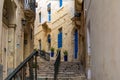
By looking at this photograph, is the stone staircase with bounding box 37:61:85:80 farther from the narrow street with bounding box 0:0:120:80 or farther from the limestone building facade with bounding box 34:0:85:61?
the limestone building facade with bounding box 34:0:85:61

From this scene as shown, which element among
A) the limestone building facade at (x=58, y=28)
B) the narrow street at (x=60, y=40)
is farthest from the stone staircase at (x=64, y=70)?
the limestone building facade at (x=58, y=28)

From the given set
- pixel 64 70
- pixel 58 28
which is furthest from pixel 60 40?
pixel 64 70

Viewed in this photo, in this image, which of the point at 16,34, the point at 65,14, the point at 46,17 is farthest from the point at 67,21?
the point at 16,34

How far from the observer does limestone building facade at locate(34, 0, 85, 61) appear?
2608 centimetres

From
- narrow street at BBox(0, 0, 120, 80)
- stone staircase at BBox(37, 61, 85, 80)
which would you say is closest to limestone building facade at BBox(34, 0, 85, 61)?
narrow street at BBox(0, 0, 120, 80)

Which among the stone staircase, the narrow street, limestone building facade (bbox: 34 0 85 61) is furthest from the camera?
limestone building facade (bbox: 34 0 85 61)

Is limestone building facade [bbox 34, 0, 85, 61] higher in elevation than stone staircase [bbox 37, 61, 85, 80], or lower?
higher

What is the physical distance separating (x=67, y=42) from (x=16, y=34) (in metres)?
12.7

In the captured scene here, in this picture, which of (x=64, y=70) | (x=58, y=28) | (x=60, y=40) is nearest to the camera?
(x=64, y=70)

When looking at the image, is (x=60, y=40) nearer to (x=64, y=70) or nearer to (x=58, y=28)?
(x=58, y=28)

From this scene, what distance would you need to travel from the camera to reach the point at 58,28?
93.5ft

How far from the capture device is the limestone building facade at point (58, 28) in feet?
85.6

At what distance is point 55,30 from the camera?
29.1 metres

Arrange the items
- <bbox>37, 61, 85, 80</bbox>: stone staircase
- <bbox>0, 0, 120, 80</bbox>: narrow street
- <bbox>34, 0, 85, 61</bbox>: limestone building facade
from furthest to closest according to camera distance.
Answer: <bbox>34, 0, 85, 61</bbox>: limestone building facade → <bbox>37, 61, 85, 80</bbox>: stone staircase → <bbox>0, 0, 120, 80</bbox>: narrow street
